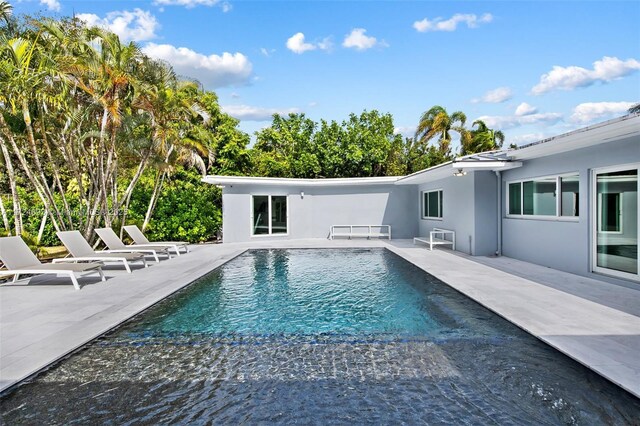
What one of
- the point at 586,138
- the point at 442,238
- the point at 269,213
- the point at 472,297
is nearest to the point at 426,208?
the point at 442,238

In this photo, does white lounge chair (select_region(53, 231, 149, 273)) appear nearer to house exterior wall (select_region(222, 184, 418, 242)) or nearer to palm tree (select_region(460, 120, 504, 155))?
house exterior wall (select_region(222, 184, 418, 242))

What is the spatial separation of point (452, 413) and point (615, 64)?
77.4ft

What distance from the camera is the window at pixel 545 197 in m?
8.94

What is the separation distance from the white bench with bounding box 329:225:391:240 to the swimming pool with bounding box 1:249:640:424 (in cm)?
1179

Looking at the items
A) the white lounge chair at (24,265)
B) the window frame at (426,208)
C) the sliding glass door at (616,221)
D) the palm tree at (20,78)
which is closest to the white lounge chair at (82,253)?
the white lounge chair at (24,265)

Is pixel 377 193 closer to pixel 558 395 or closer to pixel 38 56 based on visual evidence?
pixel 38 56

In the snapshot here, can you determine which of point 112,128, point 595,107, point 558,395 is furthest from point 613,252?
point 595,107

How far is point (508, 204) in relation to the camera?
38.2ft

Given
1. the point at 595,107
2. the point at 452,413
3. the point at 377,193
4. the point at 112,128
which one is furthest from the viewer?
the point at 595,107

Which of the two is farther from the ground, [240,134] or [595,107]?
[595,107]

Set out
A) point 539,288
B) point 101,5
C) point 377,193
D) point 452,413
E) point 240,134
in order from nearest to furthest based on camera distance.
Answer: point 452,413 → point 539,288 → point 101,5 → point 377,193 → point 240,134

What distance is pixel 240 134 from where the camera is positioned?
956 inches

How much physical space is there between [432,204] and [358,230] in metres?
3.87

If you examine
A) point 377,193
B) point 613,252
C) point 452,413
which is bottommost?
point 452,413
